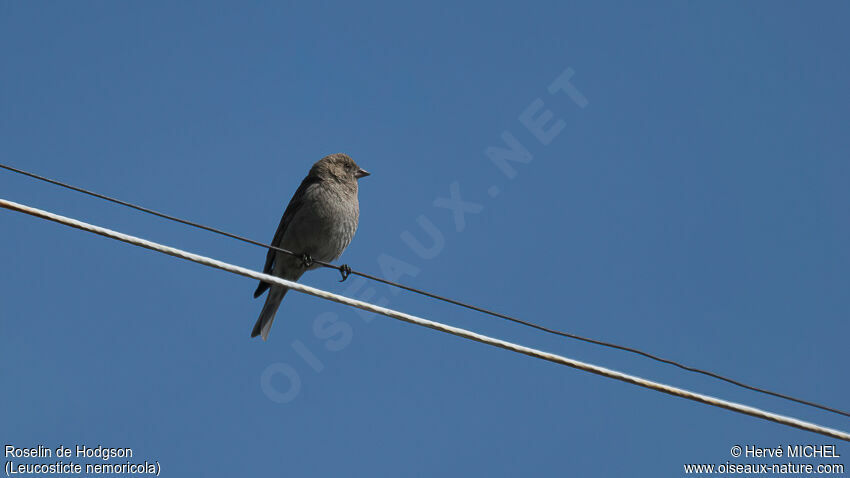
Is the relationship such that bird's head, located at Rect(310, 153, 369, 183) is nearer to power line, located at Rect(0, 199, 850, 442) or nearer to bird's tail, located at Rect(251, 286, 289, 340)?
bird's tail, located at Rect(251, 286, 289, 340)

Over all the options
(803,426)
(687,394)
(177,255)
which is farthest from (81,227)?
(803,426)

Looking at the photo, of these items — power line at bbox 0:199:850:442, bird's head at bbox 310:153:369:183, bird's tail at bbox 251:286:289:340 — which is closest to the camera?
power line at bbox 0:199:850:442

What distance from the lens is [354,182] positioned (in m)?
9.99

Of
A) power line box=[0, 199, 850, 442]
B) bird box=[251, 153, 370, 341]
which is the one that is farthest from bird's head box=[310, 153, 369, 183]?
power line box=[0, 199, 850, 442]

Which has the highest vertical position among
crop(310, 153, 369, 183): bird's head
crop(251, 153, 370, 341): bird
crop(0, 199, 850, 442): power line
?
crop(310, 153, 369, 183): bird's head

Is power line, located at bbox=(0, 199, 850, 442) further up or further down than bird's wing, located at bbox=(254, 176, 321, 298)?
further down

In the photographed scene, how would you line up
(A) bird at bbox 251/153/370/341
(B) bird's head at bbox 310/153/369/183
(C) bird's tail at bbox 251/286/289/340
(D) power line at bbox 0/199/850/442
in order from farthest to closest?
(B) bird's head at bbox 310/153/369/183, (C) bird's tail at bbox 251/286/289/340, (A) bird at bbox 251/153/370/341, (D) power line at bbox 0/199/850/442

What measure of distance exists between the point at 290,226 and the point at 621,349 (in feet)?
16.0

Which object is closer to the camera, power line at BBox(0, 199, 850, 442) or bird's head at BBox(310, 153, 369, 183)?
power line at BBox(0, 199, 850, 442)

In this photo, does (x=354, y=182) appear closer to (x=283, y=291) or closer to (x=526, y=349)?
(x=283, y=291)

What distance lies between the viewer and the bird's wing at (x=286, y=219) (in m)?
9.67

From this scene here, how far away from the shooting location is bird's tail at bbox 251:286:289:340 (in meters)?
9.52

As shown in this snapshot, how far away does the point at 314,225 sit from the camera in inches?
360

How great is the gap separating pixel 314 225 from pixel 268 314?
1196 millimetres
